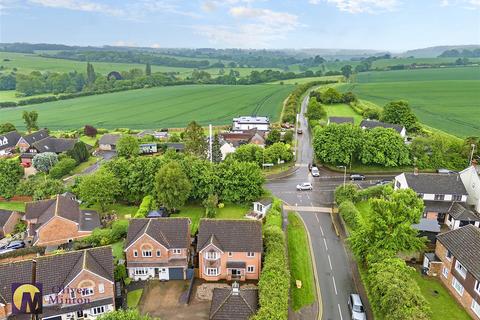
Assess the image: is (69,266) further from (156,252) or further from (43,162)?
(43,162)

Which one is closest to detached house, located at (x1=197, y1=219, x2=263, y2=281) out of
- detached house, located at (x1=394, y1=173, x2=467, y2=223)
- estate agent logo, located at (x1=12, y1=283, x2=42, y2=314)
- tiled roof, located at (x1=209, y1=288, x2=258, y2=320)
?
tiled roof, located at (x1=209, y1=288, x2=258, y2=320)

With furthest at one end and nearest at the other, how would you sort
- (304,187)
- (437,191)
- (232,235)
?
(304,187) → (437,191) → (232,235)

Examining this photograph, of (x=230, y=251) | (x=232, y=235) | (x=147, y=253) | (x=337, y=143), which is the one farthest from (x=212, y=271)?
(x=337, y=143)

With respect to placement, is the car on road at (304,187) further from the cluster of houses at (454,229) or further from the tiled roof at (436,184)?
the tiled roof at (436,184)

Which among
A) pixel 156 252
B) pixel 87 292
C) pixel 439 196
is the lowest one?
pixel 87 292

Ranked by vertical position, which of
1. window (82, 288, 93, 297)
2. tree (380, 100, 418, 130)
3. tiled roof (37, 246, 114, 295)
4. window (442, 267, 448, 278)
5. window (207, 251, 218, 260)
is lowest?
window (82, 288, 93, 297)

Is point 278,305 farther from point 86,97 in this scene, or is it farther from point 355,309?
point 86,97

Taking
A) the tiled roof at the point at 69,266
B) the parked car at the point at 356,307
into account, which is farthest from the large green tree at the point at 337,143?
the tiled roof at the point at 69,266

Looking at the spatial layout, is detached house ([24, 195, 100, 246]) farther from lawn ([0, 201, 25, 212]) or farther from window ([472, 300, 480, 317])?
window ([472, 300, 480, 317])
